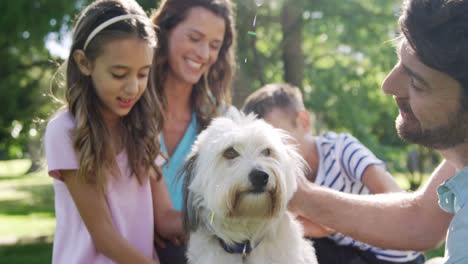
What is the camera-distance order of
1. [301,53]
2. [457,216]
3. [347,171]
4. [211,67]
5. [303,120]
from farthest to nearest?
Result: [301,53] → [211,67] → [303,120] → [347,171] → [457,216]

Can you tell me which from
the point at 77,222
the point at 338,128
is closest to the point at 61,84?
the point at 77,222

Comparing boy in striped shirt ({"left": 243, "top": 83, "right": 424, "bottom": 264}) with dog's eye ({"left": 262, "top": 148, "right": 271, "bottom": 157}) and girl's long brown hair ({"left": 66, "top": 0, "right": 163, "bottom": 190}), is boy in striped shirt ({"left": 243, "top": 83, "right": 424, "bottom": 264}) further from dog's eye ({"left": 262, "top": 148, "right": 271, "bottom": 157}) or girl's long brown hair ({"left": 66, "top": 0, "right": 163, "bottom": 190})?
girl's long brown hair ({"left": 66, "top": 0, "right": 163, "bottom": 190})

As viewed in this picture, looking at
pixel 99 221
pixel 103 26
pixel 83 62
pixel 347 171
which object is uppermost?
pixel 103 26

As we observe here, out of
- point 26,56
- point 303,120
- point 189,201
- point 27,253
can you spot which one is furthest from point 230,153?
point 26,56

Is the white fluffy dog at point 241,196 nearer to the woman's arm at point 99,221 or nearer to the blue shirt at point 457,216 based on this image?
the woman's arm at point 99,221

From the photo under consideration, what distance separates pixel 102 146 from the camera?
9.05ft

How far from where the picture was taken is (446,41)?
5.61 ft

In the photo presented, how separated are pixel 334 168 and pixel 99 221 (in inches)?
70.9

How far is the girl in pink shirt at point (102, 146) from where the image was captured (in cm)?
266

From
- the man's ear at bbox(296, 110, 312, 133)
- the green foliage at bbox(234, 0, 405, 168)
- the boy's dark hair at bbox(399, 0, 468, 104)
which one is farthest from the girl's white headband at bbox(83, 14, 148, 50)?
the green foliage at bbox(234, 0, 405, 168)

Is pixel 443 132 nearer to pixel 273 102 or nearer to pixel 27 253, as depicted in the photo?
pixel 273 102

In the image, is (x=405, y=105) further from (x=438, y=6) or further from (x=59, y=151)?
(x=59, y=151)

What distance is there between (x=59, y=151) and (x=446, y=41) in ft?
7.10

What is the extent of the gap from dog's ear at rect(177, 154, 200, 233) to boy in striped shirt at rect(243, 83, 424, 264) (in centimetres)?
78
